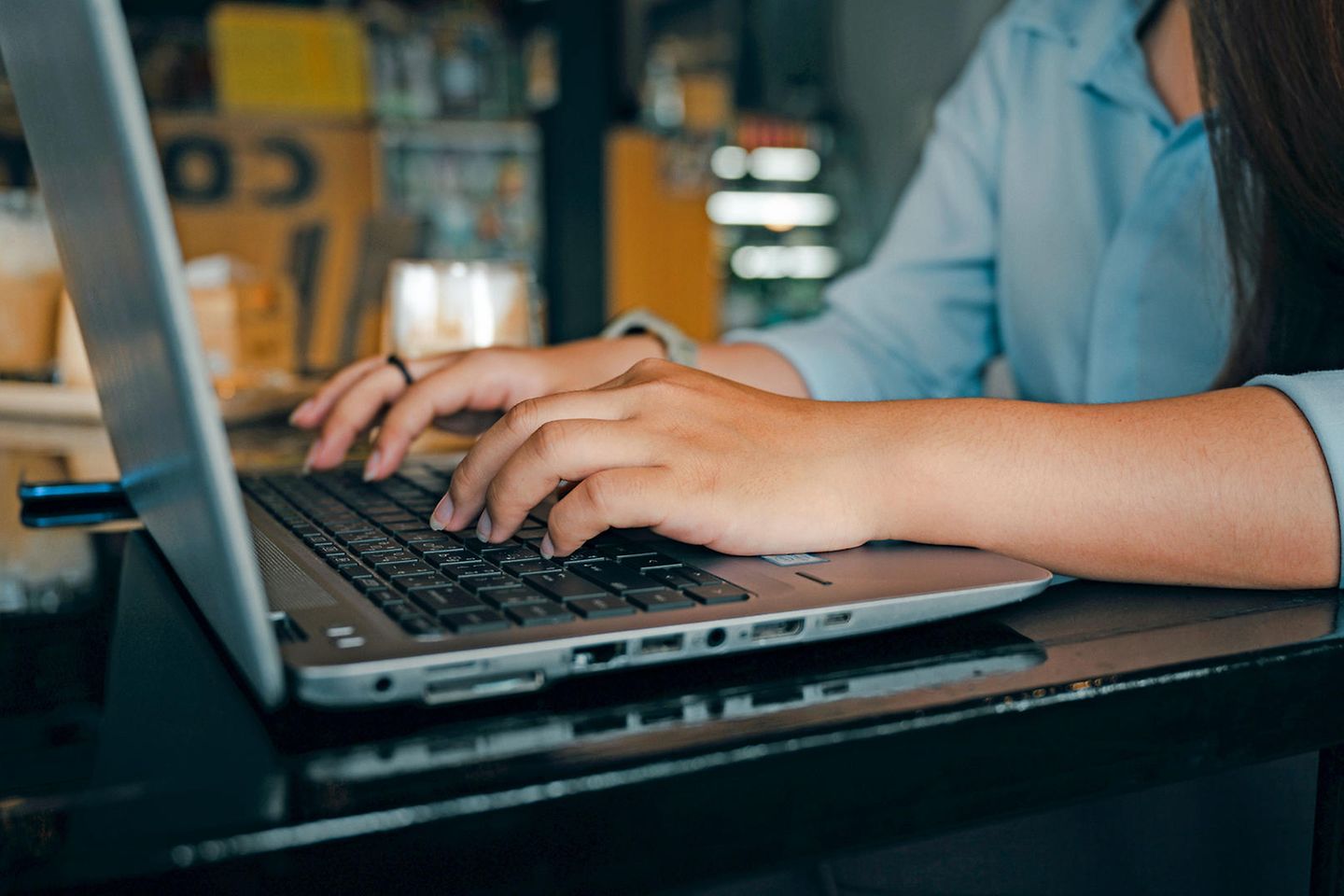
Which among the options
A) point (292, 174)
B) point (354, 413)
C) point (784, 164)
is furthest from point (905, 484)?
point (784, 164)

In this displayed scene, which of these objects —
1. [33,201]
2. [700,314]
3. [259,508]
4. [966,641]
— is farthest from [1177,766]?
[700,314]

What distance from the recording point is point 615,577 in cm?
41

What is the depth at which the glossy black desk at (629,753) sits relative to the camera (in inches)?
10.3

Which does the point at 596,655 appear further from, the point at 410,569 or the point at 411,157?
the point at 411,157

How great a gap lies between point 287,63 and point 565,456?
8.11ft

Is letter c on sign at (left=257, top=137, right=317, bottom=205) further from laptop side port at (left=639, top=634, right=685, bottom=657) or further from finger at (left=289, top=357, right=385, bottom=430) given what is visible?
laptop side port at (left=639, top=634, right=685, bottom=657)

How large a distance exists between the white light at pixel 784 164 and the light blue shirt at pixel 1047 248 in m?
5.09

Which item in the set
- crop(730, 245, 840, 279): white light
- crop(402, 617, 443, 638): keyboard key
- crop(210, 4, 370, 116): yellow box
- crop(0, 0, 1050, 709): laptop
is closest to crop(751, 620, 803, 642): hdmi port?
crop(0, 0, 1050, 709): laptop

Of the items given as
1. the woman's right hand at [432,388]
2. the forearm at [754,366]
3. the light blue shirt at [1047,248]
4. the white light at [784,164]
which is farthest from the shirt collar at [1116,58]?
the white light at [784,164]

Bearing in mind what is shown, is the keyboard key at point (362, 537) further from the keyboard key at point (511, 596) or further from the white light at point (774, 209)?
the white light at point (774, 209)

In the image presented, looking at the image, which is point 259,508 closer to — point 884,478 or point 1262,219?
point 884,478

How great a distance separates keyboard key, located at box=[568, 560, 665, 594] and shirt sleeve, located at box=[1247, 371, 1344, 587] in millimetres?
293

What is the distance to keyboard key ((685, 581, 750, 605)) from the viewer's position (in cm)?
38

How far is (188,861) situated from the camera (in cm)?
24
